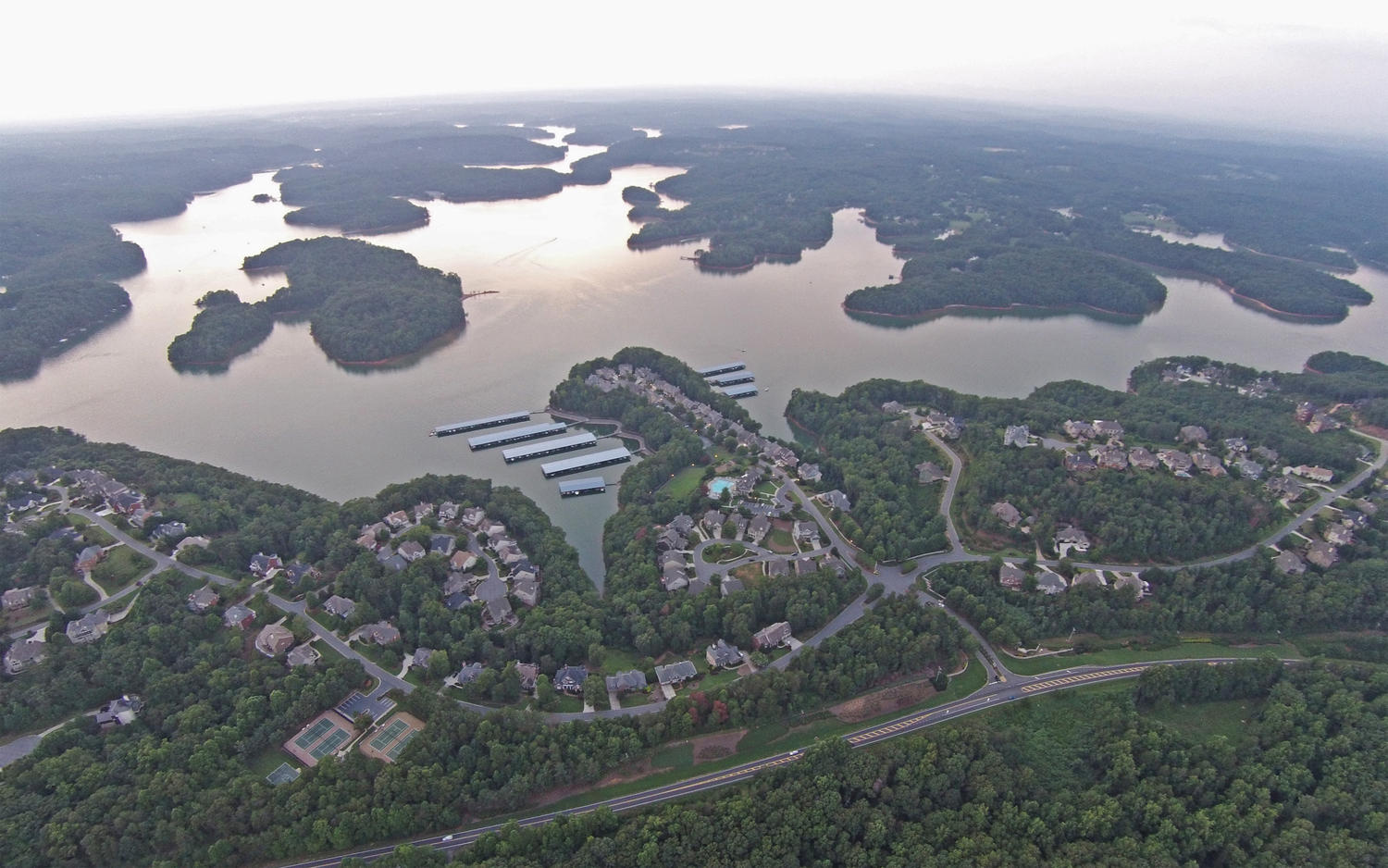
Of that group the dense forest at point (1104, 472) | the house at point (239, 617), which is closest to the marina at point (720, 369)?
the dense forest at point (1104, 472)

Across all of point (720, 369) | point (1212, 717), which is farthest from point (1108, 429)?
point (720, 369)

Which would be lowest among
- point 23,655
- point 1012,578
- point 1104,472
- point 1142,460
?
point 23,655

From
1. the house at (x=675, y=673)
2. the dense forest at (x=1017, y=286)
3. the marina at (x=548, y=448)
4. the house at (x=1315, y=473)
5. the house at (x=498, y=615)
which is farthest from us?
the dense forest at (x=1017, y=286)

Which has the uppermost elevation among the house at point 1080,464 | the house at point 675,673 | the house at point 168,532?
the house at point 1080,464

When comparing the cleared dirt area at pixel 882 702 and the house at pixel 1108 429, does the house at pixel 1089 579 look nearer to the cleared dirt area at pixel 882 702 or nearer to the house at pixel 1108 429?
the cleared dirt area at pixel 882 702

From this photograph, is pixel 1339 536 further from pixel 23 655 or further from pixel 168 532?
pixel 23 655

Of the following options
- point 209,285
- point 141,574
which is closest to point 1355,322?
point 141,574

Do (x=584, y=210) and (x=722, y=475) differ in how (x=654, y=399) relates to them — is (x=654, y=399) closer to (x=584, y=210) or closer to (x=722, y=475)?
(x=722, y=475)

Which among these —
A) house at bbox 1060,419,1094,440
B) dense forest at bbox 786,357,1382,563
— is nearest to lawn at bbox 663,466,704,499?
dense forest at bbox 786,357,1382,563
